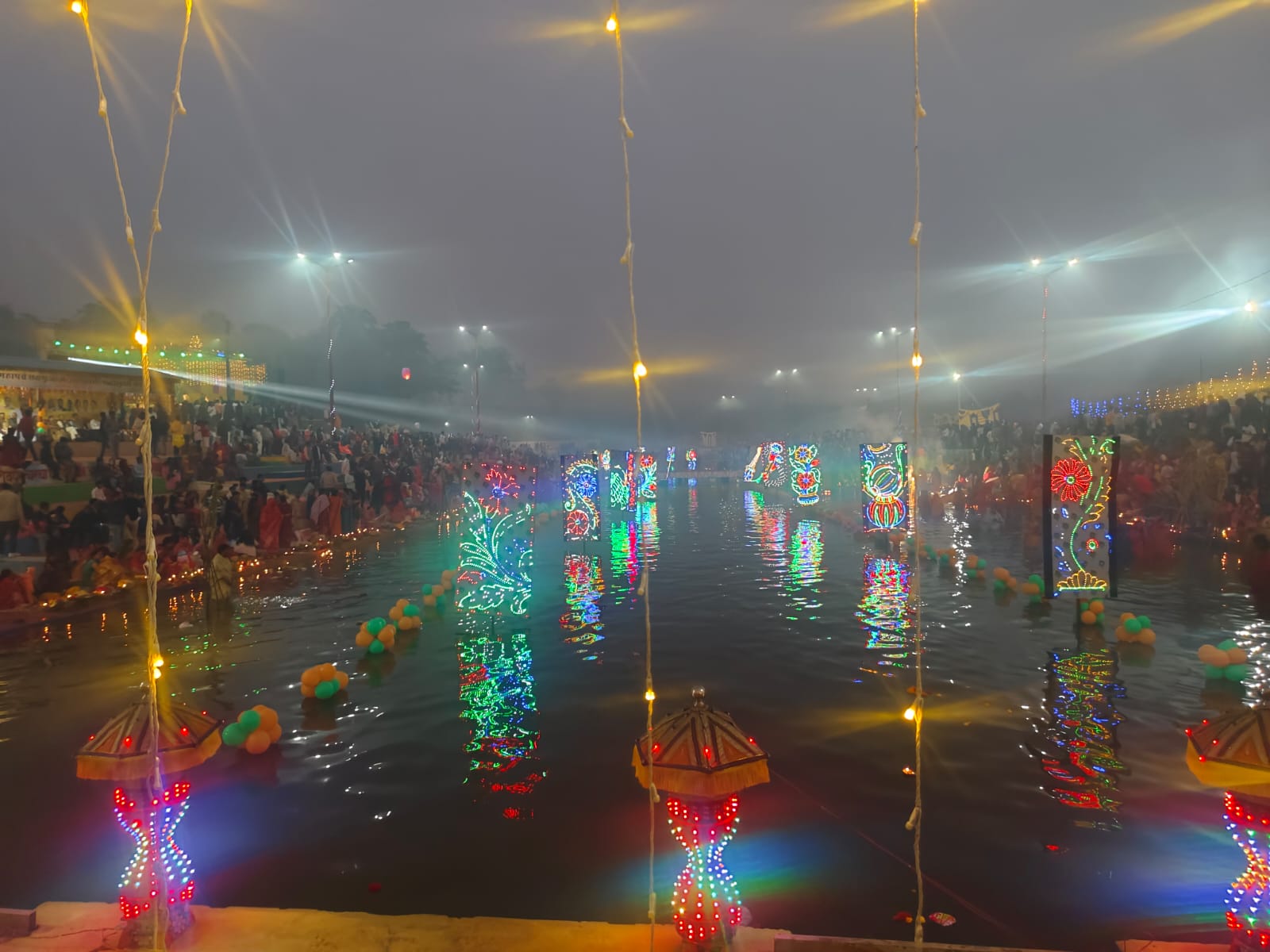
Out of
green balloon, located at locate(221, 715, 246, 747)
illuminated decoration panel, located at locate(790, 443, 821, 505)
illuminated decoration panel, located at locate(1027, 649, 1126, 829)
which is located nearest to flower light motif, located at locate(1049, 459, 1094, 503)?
illuminated decoration panel, located at locate(1027, 649, 1126, 829)

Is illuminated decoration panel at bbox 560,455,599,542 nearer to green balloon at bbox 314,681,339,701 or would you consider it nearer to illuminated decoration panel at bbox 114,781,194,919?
green balloon at bbox 314,681,339,701

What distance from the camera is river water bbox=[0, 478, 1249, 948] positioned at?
15.3ft

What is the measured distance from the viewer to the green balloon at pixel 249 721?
6914mm

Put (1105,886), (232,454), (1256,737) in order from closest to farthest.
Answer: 1. (1256,737)
2. (1105,886)
3. (232,454)

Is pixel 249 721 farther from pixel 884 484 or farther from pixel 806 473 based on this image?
pixel 806 473

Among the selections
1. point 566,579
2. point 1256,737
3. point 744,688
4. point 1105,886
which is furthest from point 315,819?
point 566,579

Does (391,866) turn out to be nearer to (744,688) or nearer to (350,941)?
(350,941)

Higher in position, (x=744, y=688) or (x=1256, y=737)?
(x=1256, y=737)

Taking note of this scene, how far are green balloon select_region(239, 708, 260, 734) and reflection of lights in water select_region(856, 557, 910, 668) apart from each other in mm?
7339

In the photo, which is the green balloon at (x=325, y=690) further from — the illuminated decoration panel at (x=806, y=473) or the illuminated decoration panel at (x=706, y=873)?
the illuminated decoration panel at (x=806, y=473)

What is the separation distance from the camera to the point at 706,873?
360cm

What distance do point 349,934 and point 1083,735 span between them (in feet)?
22.3

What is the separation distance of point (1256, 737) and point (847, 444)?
53151mm

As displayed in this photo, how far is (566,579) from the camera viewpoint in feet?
51.3
